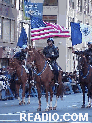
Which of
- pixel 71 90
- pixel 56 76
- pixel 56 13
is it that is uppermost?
pixel 56 13

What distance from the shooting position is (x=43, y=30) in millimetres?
43625

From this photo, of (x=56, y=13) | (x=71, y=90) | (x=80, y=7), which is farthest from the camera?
(x=80, y=7)

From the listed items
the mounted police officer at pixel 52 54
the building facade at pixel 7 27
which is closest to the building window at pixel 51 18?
the building facade at pixel 7 27

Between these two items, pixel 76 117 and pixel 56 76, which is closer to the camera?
pixel 76 117

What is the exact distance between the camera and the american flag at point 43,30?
42781 mm

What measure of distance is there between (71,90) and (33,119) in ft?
79.7

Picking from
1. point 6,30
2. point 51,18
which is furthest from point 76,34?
point 51,18

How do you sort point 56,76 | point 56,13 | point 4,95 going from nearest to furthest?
1. point 56,76
2. point 4,95
3. point 56,13

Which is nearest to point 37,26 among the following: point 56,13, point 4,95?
point 4,95

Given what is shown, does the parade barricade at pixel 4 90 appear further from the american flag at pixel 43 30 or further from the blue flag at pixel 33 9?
the blue flag at pixel 33 9

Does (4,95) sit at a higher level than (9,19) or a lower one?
lower

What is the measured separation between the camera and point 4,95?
31344mm

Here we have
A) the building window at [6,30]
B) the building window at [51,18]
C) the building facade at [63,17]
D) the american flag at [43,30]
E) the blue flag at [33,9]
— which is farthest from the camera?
the building window at [51,18]

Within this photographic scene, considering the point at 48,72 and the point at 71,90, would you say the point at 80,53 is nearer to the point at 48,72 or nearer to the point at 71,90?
the point at 48,72
